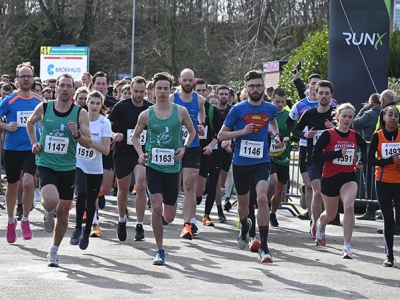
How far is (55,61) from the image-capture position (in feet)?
139

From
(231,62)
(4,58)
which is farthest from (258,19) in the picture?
(4,58)

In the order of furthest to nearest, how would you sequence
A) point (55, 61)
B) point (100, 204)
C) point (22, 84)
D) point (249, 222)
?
1. point (55, 61)
2. point (100, 204)
3. point (22, 84)
4. point (249, 222)

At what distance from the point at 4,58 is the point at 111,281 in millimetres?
41741

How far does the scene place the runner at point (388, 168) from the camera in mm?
9570

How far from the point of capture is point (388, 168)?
9.66m

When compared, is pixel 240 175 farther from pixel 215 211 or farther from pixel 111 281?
pixel 215 211

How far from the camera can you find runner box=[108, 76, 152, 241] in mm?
10812

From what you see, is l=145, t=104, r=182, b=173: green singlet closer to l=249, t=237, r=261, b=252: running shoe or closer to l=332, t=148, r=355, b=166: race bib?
l=249, t=237, r=261, b=252: running shoe

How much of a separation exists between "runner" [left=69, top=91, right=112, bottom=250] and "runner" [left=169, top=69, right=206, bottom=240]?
126 centimetres

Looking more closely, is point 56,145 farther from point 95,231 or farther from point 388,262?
point 388,262

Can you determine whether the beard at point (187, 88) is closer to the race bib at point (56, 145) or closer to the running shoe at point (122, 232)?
the running shoe at point (122, 232)

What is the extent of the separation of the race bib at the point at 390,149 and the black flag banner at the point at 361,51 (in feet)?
19.1

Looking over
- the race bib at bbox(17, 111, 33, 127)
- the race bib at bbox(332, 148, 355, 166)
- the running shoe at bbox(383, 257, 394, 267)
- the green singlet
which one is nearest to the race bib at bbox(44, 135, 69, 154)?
the green singlet

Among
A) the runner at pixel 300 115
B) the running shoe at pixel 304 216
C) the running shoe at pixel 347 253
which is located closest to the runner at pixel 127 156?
the runner at pixel 300 115
